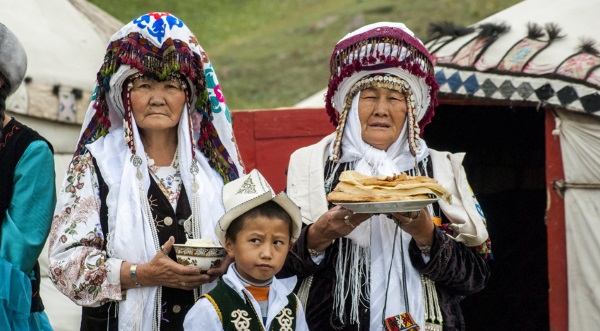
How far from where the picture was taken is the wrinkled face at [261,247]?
11.6 ft

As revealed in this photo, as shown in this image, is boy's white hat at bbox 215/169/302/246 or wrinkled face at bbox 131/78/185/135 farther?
wrinkled face at bbox 131/78/185/135

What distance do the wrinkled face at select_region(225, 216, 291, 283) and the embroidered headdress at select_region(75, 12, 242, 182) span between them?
19.1 inches

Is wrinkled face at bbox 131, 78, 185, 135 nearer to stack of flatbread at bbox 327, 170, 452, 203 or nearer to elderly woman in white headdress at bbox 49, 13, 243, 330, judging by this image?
elderly woman in white headdress at bbox 49, 13, 243, 330

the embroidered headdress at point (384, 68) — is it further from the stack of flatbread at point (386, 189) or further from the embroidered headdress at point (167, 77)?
the embroidered headdress at point (167, 77)

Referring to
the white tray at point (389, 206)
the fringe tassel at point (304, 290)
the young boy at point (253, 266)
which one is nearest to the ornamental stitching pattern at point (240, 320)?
the young boy at point (253, 266)

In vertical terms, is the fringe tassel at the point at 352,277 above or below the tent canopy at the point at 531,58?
below

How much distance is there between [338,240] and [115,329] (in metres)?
0.87

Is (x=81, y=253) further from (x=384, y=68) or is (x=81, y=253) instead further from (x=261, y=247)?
(x=384, y=68)

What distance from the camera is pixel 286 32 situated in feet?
73.8

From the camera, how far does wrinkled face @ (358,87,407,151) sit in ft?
12.8

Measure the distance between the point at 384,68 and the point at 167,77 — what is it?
31.8 inches

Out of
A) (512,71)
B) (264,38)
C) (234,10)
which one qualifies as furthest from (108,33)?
(234,10)

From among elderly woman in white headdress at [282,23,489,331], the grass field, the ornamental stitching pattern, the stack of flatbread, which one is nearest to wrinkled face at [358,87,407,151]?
elderly woman in white headdress at [282,23,489,331]

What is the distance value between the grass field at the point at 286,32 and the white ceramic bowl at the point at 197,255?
1373cm
